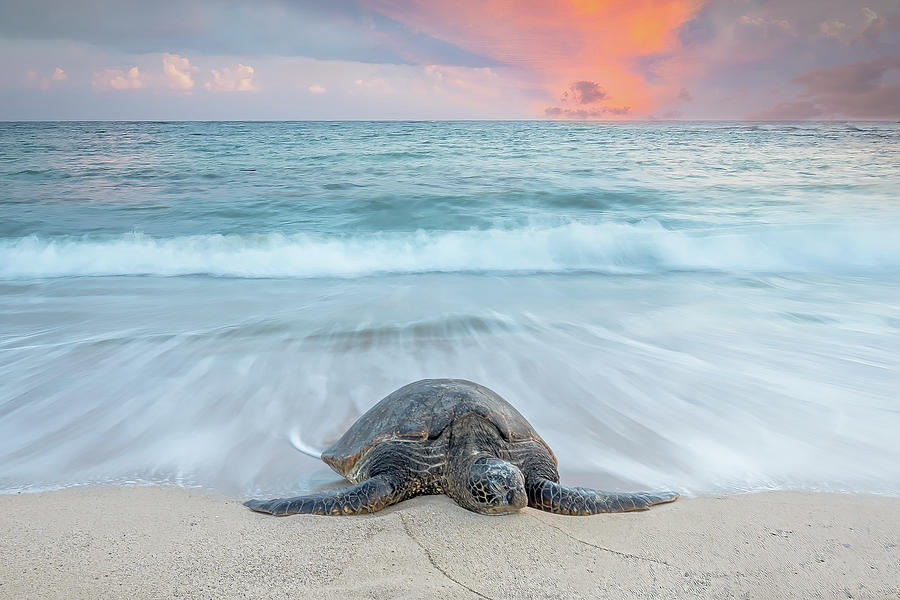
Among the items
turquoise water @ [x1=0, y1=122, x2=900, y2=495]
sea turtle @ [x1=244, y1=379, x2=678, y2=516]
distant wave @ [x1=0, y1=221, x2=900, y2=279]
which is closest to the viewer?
sea turtle @ [x1=244, y1=379, x2=678, y2=516]

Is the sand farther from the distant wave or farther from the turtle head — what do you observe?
the distant wave

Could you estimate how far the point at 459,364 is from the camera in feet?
20.3

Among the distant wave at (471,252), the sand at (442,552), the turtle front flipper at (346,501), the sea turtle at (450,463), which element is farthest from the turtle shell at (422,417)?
the distant wave at (471,252)

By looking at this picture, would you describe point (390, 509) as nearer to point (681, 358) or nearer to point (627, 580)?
point (627, 580)

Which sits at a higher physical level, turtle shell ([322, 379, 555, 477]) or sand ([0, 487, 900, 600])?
turtle shell ([322, 379, 555, 477])

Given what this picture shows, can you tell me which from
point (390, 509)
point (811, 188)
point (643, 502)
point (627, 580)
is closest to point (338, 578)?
point (390, 509)

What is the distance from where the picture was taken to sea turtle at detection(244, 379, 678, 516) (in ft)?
9.92

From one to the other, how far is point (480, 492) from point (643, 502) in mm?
978

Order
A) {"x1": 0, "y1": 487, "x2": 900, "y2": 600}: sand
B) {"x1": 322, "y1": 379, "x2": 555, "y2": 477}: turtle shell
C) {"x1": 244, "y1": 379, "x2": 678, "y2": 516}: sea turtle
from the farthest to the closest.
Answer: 1. {"x1": 322, "y1": 379, "x2": 555, "y2": 477}: turtle shell
2. {"x1": 244, "y1": 379, "x2": 678, "y2": 516}: sea turtle
3. {"x1": 0, "y1": 487, "x2": 900, "y2": 600}: sand

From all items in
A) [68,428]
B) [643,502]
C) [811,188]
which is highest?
[811,188]

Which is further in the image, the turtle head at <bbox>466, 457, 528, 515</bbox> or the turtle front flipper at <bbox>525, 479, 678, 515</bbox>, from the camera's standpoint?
the turtle front flipper at <bbox>525, 479, 678, 515</bbox>

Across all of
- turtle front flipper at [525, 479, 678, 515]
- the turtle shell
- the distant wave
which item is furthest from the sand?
the distant wave

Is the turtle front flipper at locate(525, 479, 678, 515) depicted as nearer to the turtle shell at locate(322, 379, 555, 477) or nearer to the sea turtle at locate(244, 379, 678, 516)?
the sea turtle at locate(244, 379, 678, 516)

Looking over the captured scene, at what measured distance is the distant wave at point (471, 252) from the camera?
11547 millimetres
